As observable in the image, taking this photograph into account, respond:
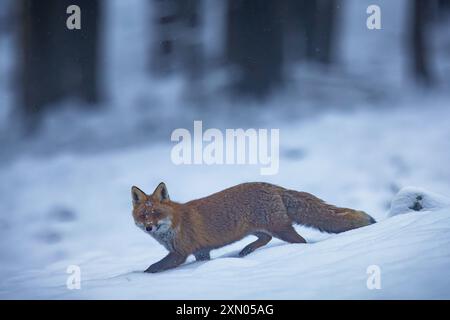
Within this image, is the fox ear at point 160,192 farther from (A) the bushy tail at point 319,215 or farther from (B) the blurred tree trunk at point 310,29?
(B) the blurred tree trunk at point 310,29

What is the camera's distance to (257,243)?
4.11m

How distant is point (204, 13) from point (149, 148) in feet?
7.42

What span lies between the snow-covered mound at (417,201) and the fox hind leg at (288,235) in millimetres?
685

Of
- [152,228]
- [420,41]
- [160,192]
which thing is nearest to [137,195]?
[160,192]

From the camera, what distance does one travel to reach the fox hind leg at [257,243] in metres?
4.08

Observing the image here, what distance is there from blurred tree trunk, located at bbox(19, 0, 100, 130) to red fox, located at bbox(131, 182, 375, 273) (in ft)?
11.8

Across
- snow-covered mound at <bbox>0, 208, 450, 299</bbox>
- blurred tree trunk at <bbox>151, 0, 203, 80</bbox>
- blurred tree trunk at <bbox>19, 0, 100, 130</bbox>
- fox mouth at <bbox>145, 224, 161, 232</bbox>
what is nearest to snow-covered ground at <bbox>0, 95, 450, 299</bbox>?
snow-covered mound at <bbox>0, 208, 450, 299</bbox>

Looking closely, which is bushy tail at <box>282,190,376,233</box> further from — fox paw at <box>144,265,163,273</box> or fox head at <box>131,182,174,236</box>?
fox paw at <box>144,265,163,273</box>

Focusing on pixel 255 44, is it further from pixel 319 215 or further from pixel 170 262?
pixel 170 262

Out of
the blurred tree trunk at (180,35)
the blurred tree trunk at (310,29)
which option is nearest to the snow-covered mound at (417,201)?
the blurred tree trunk at (310,29)

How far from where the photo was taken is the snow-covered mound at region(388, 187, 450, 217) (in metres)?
4.16

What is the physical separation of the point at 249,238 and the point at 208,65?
3.80 metres
